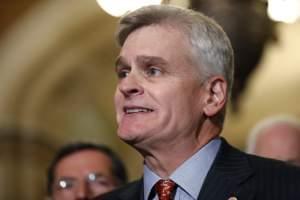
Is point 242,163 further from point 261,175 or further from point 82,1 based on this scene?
point 82,1

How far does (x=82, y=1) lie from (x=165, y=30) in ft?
19.2

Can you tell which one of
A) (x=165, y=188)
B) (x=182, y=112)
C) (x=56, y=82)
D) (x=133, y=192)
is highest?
(x=182, y=112)

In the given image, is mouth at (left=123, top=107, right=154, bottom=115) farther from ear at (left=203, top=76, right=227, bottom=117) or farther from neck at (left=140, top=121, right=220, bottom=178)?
ear at (left=203, top=76, right=227, bottom=117)

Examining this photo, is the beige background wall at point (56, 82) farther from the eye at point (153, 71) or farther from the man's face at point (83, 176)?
the eye at point (153, 71)

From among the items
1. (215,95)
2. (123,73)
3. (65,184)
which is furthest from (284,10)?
(123,73)

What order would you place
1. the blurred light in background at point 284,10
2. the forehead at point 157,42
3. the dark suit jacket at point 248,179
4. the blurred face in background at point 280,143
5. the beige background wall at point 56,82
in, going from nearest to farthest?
1. the dark suit jacket at point 248,179
2. the forehead at point 157,42
3. the blurred face in background at point 280,143
4. the blurred light in background at point 284,10
5. the beige background wall at point 56,82

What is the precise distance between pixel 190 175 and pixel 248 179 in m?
0.21

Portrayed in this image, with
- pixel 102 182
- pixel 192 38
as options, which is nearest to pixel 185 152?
pixel 192 38

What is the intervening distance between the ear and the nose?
0.28m

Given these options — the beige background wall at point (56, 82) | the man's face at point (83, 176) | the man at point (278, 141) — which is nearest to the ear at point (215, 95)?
the man's face at point (83, 176)

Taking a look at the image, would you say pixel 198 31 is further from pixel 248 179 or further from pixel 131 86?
A: pixel 248 179

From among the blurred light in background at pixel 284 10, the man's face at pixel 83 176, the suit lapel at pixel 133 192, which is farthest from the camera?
the blurred light in background at pixel 284 10

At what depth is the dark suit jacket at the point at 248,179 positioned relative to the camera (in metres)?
3.54

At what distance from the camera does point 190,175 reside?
143 inches
